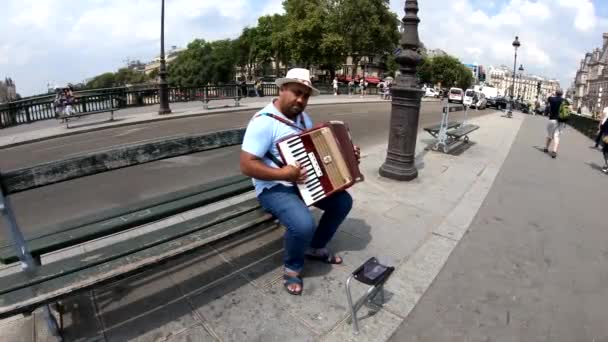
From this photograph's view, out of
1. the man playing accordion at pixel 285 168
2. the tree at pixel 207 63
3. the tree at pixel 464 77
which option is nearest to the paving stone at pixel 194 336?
the man playing accordion at pixel 285 168

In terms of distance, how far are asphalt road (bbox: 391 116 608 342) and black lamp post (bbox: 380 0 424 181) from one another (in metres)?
1.40

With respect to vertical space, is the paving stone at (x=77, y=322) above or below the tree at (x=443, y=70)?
below

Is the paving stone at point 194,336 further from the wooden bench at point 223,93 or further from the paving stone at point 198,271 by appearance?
the wooden bench at point 223,93

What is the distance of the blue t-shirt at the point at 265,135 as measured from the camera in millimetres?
2645

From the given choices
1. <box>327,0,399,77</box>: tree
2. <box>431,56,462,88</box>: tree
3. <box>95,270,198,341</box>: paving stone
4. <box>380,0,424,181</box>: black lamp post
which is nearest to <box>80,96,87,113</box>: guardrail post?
<box>380,0,424,181</box>: black lamp post

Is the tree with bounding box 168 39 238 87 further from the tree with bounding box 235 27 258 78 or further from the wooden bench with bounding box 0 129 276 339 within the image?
the wooden bench with bounding box 0 129 276 339

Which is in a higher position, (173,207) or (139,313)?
(173,207)

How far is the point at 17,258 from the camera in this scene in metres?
2.13

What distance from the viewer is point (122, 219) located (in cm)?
248

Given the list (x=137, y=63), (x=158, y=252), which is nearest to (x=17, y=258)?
(x=158, y=252)

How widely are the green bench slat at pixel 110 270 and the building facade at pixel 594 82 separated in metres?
112

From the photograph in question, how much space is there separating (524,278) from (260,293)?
7.71 feet

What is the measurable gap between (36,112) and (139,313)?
1677 centimetres

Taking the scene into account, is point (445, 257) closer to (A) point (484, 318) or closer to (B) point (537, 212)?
(A) point (484, 318)
